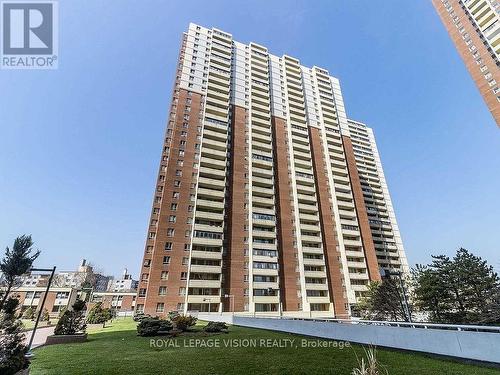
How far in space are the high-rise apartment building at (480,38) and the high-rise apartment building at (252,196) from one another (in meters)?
30.6

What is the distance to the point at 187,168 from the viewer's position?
5178cm

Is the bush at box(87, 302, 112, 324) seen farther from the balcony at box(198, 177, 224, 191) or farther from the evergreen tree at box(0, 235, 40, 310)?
the balcony at box(198, 177, 224, 191)

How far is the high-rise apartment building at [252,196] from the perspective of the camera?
148 feet

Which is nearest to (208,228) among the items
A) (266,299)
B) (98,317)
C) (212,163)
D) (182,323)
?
(212,163)

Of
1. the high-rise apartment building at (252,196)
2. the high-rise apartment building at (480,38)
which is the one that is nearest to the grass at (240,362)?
the high-rise apartment building at (252,196)

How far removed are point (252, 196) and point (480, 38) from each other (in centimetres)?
6675

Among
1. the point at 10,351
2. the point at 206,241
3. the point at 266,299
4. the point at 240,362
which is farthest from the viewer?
the point at 206,241

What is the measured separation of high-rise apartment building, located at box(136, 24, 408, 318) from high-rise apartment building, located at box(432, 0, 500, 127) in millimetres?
30589

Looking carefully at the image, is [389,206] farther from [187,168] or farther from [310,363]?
[310,363]

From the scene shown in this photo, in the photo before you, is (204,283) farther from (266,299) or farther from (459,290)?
(459,290)

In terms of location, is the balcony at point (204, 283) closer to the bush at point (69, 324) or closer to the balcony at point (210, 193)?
the balcony at point (210, 193)

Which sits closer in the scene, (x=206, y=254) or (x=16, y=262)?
(x=16, y=262)

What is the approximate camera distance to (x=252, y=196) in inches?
2137

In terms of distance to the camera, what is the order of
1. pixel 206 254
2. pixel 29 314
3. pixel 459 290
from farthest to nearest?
pixel 29 314, pixel 206 254, pixel 459 290
